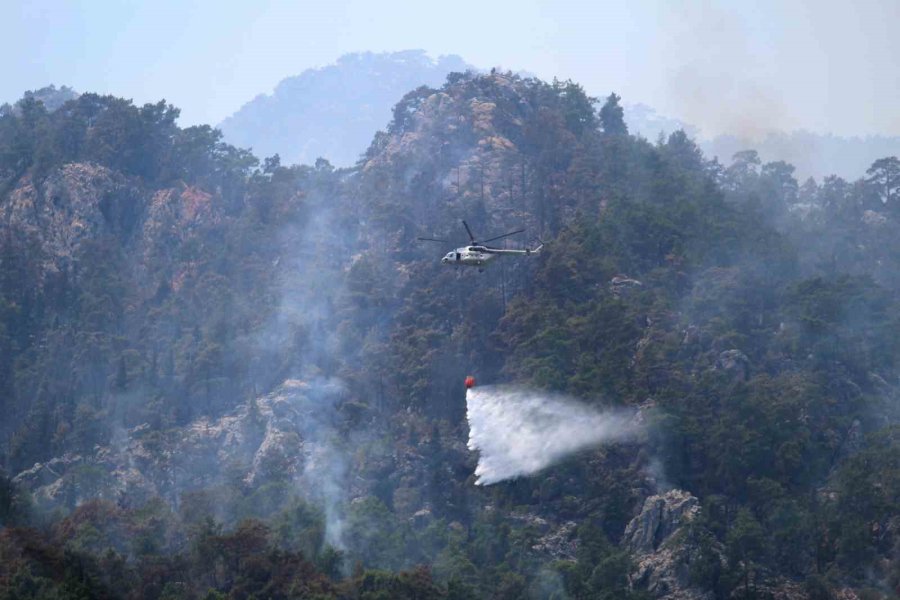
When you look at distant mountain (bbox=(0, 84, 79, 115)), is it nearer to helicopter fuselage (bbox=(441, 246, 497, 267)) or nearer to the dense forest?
the dense forest

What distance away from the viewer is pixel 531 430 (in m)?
69.9

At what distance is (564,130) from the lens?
10312 centimetres

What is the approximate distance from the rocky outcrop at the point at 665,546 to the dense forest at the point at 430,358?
15cm

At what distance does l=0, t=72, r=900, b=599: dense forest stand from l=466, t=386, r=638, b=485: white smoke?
0.92 meters

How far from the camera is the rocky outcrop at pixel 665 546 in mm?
63062

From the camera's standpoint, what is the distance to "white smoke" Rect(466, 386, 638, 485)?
69.6 metres

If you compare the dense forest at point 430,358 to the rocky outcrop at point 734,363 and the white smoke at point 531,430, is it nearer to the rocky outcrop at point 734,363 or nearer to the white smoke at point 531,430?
the rocky outcrop at point 734,363

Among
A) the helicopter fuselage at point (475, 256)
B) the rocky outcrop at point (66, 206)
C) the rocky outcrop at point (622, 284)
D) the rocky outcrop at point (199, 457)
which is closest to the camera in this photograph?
the helicopter fuselage at point (475, 256)

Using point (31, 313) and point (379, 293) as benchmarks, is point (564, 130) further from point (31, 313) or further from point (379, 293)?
point (31, 313)

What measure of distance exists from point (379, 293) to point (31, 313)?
86.1 ft

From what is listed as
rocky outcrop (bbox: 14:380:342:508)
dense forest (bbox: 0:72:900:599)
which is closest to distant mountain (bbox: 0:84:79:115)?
dense forest (bbox: 0:72:900:599)

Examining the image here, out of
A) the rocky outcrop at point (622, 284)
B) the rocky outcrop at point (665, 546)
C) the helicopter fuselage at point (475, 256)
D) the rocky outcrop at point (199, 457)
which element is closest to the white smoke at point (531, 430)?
the rocky outcrop at point (665, 546)

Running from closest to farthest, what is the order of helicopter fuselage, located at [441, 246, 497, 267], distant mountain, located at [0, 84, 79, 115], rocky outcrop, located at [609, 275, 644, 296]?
helicopter fuselage, located at [441, 246, 497, 267] < rocky outcrop, located at [609, 275, 644, 296] < distant mountain, located at [0, 84, 79, 115]

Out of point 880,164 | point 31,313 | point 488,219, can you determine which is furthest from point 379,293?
point 880,164
